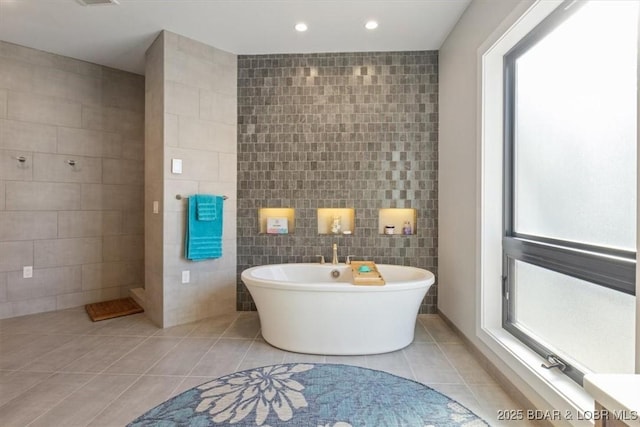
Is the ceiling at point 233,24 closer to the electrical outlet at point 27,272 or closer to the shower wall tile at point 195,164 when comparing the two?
the shower wall tile at point 195,164

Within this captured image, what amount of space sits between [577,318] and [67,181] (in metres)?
4.69

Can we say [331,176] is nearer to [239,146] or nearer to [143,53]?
[239,146]

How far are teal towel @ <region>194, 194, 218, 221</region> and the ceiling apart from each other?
160 centimetres

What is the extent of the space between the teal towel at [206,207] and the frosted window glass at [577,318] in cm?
269

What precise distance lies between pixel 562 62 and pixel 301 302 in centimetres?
229

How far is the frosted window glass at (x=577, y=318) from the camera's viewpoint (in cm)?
141

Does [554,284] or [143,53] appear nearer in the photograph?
[554,284]

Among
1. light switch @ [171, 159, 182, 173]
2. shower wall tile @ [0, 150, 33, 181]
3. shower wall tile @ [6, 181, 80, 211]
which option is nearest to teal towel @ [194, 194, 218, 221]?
light switch @ [171, 159, 182, 173]

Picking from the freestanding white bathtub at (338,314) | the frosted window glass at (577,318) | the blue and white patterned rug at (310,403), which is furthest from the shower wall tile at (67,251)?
the frosted window glass at (577,318)

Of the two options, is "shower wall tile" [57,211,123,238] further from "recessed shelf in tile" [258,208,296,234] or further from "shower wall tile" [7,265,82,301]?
"recessed shelf in tile" [258,208,296,234]

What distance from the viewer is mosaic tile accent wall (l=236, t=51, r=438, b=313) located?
3.43 meters

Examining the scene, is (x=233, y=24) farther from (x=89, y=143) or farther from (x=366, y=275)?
(x=366, y=275)

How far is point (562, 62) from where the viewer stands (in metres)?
1.83

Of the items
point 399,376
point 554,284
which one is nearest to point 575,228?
point 554,284
